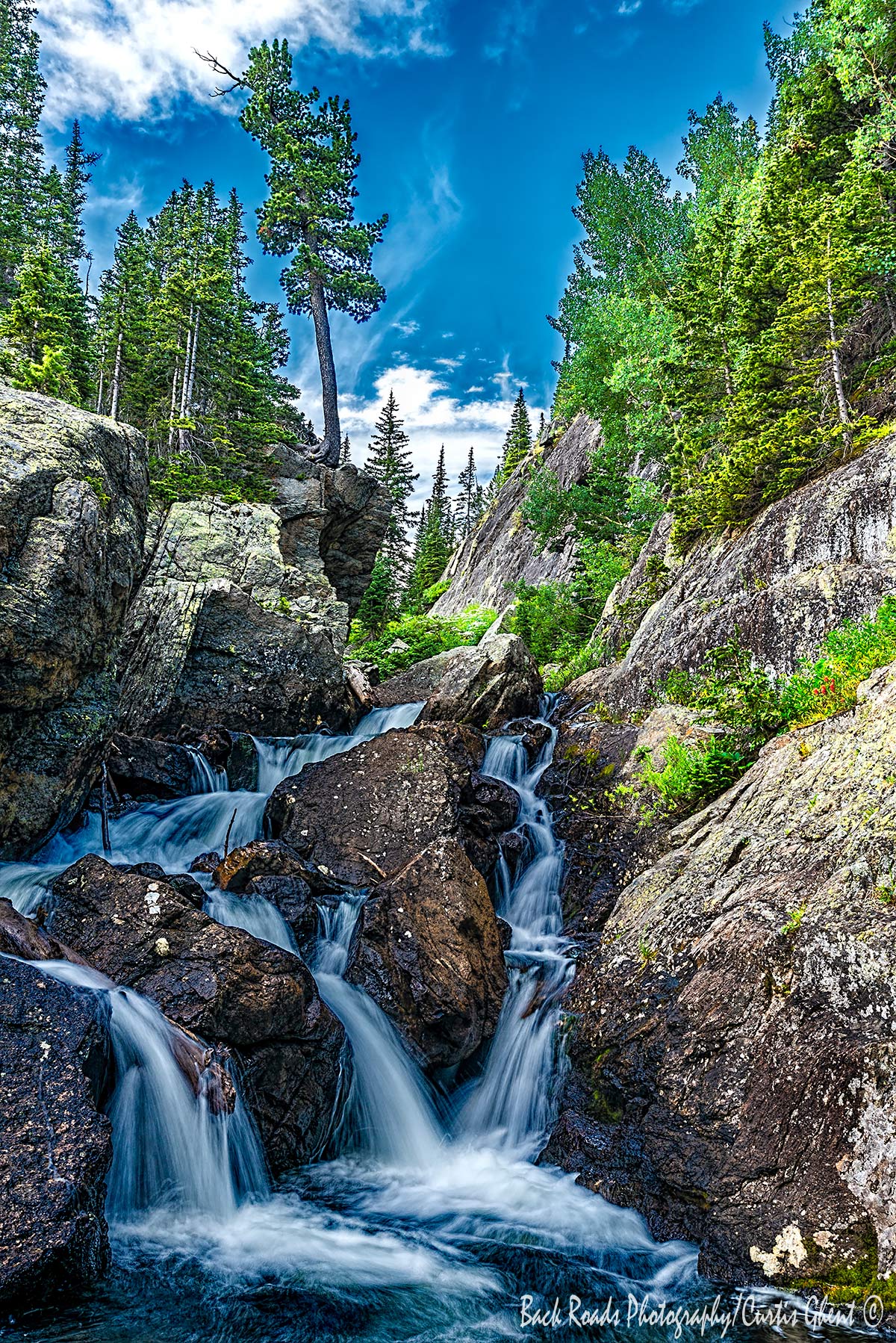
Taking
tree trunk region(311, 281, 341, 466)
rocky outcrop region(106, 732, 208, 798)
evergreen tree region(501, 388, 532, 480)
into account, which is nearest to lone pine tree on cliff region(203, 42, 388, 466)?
Answer: tree trunk region(311, 281, 341, 466)

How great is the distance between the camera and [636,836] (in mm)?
10609

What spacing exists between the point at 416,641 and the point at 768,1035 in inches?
856

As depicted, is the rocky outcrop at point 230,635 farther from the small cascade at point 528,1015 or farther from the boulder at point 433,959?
the boulder at point 433,959

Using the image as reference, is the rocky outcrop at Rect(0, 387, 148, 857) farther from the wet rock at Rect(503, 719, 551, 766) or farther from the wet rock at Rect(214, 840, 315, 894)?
the wet rock at Rect(503, 719, 551, 766)

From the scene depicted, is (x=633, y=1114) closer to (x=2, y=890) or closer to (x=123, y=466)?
(x=2, y=890)

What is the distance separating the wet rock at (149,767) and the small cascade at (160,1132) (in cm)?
689

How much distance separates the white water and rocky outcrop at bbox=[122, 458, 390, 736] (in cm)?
680

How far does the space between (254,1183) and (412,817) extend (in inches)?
220

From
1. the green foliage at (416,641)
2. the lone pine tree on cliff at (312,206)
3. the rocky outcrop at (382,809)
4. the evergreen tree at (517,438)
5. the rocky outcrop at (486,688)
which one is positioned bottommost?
the rocky outcrop at (382,809)

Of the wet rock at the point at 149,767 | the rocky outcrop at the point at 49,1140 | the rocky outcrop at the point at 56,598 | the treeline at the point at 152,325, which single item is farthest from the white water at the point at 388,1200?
the treeline at the point at 152,325

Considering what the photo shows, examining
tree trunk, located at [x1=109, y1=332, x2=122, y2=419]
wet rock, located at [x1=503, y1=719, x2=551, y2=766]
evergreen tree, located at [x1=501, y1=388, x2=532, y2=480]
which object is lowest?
wet rock, located at [x1=503, y1=719, x2=551, y2=766]

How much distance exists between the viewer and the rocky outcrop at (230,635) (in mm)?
15805

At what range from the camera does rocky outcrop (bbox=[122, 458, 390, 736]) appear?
51.9 ft

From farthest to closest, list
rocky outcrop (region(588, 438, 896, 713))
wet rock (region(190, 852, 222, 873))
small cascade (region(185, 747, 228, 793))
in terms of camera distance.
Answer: small cascade (region(185, 747, 228, 793)), rocky outcrop (region(588, 438, 896, 713)), wet rock (region(190, 852, 222, 873))
